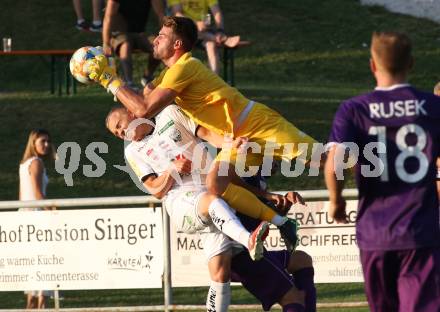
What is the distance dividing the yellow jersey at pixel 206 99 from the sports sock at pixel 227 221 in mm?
620

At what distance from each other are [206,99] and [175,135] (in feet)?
1.38

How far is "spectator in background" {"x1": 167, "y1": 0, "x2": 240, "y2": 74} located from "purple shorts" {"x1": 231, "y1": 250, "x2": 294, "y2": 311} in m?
7.60

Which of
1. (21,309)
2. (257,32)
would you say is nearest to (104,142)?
(21,309)

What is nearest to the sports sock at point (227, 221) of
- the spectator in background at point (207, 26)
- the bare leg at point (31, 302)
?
the bare leg at point (31, 302)

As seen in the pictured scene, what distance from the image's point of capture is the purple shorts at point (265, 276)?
8.99m

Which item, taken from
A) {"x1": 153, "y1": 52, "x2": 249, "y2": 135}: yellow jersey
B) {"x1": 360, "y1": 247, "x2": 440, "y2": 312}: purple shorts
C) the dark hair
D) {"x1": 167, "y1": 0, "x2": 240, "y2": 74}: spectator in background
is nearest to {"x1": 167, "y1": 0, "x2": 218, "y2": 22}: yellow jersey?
{"x1": 167, "y1": 0, "x2": 240, "y2": 74}: spectator in background

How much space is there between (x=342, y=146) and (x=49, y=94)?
1316 centimetres

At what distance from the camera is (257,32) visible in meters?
26.0

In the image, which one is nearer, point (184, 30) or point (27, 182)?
point (184, 30)

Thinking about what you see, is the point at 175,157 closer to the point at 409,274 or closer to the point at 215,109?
the point at 215,109

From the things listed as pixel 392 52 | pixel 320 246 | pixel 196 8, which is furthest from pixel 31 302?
pixel 196 8

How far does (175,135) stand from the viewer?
30.3 feet

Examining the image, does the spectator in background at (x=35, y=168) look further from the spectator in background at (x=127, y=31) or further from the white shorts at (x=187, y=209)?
the white shorts at (x=187, y=209)

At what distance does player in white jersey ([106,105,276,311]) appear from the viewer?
8852mm
